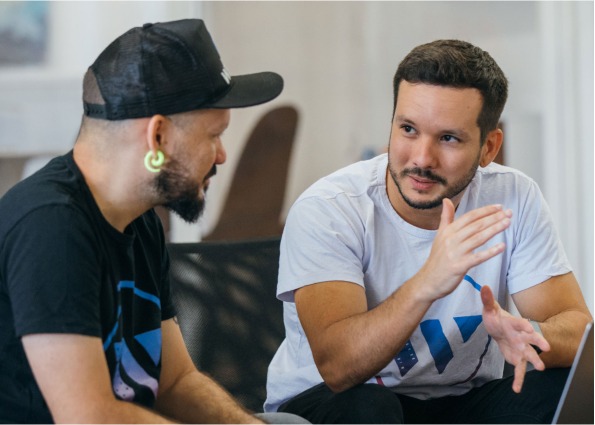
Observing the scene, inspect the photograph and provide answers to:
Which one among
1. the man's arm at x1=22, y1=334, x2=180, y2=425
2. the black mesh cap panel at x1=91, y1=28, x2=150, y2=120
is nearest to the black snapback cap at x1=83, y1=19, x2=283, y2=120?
the black mesh cap panel at x1=91, y1=28, x2=150, y2=120

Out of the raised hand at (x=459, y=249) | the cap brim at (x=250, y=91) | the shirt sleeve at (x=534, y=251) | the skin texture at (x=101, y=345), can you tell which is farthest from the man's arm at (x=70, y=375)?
the shirt sleeve at (x=534, y=251)

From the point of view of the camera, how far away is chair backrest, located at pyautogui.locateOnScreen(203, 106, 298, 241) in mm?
2305

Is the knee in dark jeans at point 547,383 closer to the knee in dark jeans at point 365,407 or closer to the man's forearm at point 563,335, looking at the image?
the man's forearm at point 563,335

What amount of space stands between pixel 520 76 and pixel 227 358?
1937 millimetres

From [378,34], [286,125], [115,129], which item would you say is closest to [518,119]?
[378,34]

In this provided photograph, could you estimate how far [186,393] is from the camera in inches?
41.9

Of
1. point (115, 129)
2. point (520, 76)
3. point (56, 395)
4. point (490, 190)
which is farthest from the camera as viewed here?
point (520, 76)

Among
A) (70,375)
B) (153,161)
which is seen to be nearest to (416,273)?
(153,161)

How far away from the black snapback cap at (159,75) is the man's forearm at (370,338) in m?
0.43

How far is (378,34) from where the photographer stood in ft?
9.29

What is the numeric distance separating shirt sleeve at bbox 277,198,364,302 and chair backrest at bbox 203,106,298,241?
3.44 feet

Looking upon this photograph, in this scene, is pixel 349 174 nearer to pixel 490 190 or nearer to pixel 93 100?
pixel 490 190

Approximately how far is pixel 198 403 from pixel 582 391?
63cm

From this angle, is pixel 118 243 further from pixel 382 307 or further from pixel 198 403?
pixel 382 307
